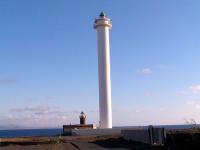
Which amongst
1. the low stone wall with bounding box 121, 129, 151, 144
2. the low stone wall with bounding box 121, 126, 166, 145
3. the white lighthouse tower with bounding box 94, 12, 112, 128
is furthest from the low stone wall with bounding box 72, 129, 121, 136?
the low stone wall with bounding box 121, 126, 166, 145

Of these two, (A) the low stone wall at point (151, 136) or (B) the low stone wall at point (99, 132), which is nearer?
(A) the low stone wall at point (151, 136)

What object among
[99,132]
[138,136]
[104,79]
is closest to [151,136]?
[138,136]

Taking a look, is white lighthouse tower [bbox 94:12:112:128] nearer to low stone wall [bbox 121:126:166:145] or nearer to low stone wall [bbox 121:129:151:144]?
low stone wall [bbox 121:129:151:144]

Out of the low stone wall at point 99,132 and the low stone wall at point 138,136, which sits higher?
the low stone wall at point 99,132

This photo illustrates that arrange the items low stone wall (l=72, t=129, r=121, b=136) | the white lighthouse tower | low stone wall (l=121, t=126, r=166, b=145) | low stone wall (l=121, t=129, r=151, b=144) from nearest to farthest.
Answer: low stone wall (l=121, t=126, r=166, b=145)
low stone wall (l=121, t=129, r=151, b=144)
low stone wall (l=72, t=129, r=121, b=136)
the white lighthouse tower

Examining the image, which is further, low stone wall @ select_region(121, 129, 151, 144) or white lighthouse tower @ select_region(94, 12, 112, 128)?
white lighthouse tower @ select_region(94, 12, 112, 128)

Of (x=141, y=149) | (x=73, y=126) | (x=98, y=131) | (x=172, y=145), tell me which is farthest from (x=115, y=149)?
(x=73, y=126)

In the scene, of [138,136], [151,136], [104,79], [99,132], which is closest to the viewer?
[151,136]

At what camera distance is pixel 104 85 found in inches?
2352

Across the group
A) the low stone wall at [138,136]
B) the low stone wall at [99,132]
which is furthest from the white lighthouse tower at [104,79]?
the low stone wall at [138,136]

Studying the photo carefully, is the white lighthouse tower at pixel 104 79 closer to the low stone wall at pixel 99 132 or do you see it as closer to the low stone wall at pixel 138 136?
the low stone wall at pixel 99 132

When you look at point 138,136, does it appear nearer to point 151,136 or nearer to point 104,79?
point 151,136

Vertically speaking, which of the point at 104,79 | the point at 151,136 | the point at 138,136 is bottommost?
the point at 151,136

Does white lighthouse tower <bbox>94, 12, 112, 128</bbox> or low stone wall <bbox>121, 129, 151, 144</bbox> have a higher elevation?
white lighthouse tower <bbox>94, 12, 112, 128</bbox>
